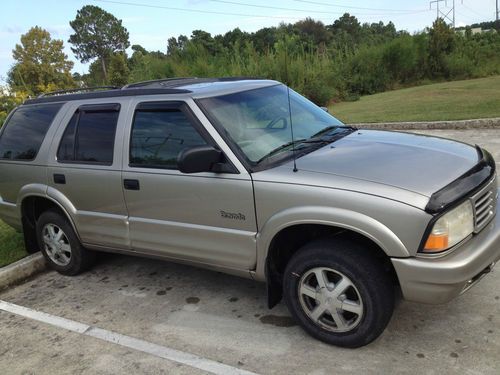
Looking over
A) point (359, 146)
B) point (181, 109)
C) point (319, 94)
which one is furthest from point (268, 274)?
point (319, 94)

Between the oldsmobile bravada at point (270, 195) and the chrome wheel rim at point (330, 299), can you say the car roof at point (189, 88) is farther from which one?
the chrome wheel rim at point (330, 299)

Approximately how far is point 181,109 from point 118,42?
328ft

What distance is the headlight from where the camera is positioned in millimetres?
2795

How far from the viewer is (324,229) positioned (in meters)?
3.27

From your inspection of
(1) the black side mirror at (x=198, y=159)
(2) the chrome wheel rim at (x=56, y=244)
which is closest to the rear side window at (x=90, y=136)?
(2) the chrome wheel rim at (x=56, y=244)

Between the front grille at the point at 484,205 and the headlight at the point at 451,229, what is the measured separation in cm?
7

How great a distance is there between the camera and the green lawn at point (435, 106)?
11.7 meters

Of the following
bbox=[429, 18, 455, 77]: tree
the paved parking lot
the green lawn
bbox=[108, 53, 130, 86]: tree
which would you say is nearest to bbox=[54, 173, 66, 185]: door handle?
the paved parking lot

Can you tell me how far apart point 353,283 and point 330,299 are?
219mm

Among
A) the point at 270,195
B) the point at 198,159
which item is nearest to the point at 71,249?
the point at 198,159

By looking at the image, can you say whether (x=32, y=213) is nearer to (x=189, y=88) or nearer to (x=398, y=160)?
(x=189, y=88)

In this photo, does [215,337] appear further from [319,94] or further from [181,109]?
[319,94]

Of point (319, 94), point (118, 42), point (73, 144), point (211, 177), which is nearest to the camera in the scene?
point (211, 177)

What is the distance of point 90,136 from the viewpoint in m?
4.42
